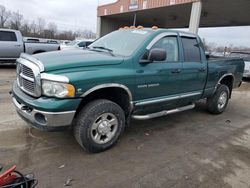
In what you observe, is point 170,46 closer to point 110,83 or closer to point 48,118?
point 110,83

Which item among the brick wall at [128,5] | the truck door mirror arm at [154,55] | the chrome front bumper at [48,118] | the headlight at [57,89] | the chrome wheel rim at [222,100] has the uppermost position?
the brick wall at [128,5]

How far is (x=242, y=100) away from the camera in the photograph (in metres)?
7.95

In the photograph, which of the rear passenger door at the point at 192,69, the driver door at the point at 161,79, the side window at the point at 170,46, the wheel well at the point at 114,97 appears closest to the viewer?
the wheel well at the point at 114,97

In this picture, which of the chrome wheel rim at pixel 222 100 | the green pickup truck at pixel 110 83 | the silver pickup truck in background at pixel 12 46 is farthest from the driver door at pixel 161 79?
the silver pickup truck in background at pixel 12 46

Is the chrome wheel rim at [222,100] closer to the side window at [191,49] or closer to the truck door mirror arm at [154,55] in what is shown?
the side window at [191,49]

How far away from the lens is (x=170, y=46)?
14.0 ft

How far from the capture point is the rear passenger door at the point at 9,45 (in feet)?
35.8

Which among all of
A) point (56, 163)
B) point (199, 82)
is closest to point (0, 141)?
point (56, 163)

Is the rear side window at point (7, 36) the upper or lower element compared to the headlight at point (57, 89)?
upper

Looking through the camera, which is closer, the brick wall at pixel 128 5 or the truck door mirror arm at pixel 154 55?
the truck door mirror arm at pixel 154 55

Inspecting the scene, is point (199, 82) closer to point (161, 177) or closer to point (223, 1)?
point (161, 177)

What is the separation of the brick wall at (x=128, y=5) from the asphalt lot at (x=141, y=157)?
36.5 ft

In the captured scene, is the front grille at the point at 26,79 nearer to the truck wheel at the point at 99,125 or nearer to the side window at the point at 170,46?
the truck wheel at the point at 99,125

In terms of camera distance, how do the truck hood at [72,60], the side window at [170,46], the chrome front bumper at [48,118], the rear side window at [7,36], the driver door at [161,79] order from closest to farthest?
the chrome front bumper at [48,118] → the truck hood at [72,60] → the driver door at [161,79] → the side window at [170,46] → the rear side window at [7,36]
